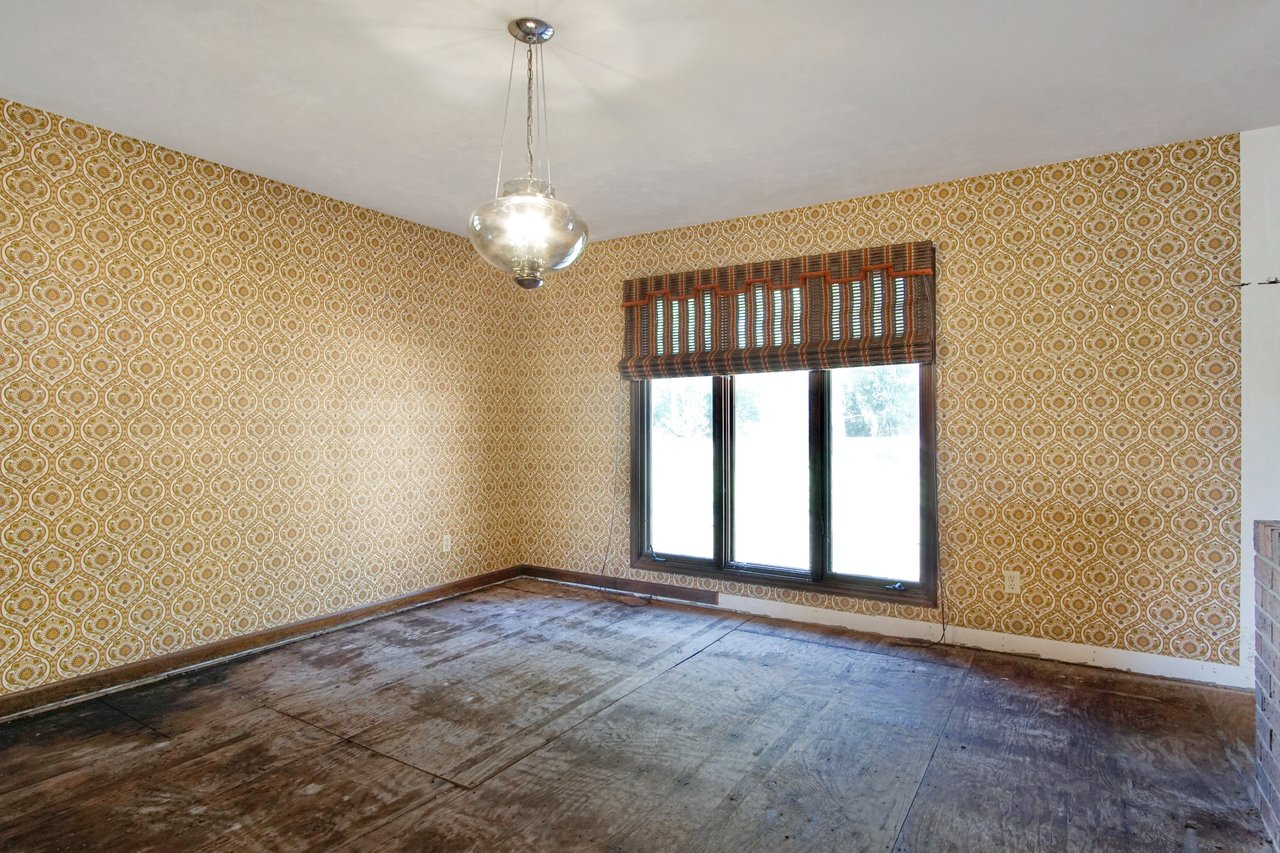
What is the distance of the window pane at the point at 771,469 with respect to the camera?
4.55m

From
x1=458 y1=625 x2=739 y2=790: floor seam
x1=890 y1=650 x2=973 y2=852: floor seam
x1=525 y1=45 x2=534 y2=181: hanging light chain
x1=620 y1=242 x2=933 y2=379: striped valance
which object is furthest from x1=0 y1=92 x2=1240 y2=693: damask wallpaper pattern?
x1=525 y1=45 x2=534 y2=181: hanging light chain

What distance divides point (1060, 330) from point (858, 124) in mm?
1677

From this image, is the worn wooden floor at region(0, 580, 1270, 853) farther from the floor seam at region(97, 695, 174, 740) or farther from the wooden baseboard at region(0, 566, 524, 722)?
the wooden baseboard at region(0, 566, 524, 722)

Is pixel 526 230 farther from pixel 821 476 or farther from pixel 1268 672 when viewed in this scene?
pixel 1268 672

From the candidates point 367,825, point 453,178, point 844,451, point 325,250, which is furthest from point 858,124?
point 367,825

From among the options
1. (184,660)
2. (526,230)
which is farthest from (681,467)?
(184,660)

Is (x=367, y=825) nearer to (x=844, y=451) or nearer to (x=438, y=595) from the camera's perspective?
(x=438, y=595)

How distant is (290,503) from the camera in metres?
4.16

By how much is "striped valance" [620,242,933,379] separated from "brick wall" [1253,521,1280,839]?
197cm

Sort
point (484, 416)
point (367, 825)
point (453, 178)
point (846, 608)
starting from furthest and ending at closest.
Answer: point (484, 416) < point (846, 608) < point (453, 178) < point (367, 825)

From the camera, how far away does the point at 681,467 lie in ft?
16.7

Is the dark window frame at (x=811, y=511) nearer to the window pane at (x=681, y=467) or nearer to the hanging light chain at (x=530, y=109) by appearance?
the window pane at (x=681, y=467)

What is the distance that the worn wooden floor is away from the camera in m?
2.21

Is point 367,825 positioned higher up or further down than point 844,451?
further down
